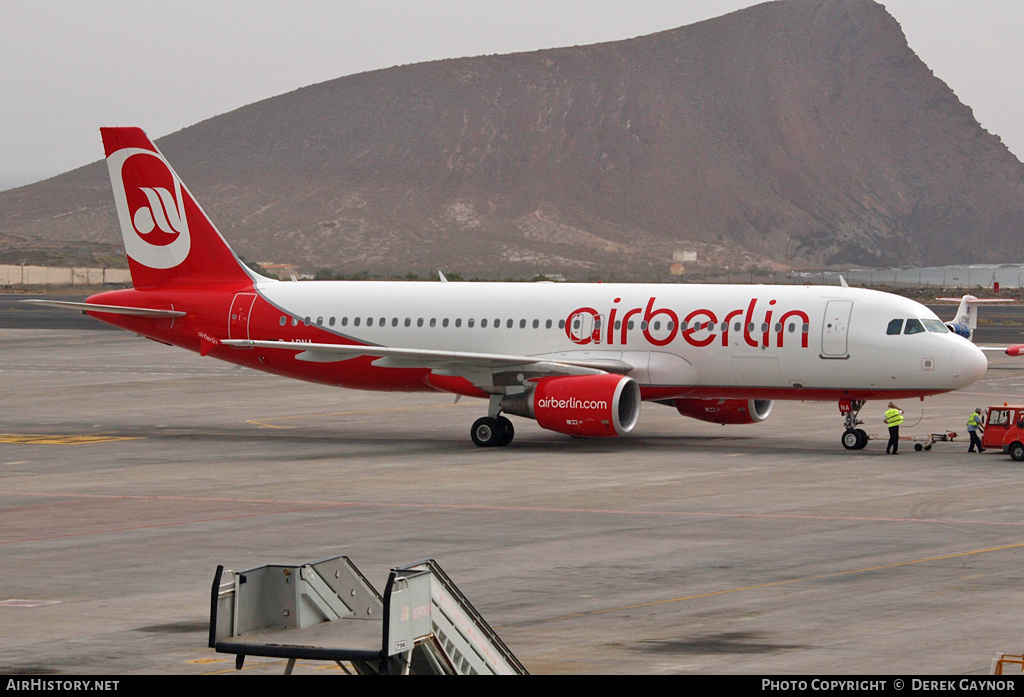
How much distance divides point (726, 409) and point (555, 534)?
1693cm

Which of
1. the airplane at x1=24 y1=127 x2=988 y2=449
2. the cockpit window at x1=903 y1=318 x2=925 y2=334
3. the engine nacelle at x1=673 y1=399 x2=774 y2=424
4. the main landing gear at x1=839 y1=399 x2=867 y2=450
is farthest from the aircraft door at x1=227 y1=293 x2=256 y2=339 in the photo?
the cockpit window at x1=903 y1=318 x2=925 y2=334

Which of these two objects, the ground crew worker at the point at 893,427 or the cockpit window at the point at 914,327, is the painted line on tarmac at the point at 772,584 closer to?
the ground crew worker at the point at 893,427

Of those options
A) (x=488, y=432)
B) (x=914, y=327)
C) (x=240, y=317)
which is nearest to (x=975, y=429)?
(x=914, y=327)

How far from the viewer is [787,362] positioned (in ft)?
128

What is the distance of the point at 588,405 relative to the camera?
38.0m

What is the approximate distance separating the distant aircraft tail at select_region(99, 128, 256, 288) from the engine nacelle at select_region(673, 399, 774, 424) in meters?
14.3

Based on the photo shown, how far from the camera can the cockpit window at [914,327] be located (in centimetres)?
3856

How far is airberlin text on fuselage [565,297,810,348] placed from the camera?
3931 cm

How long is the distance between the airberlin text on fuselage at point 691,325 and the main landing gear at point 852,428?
236cm

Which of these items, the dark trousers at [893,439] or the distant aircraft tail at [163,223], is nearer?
the dark trousers at [893,439]

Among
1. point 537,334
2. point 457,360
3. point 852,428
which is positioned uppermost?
point 537,334

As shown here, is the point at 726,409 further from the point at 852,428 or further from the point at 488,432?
the point at 488,432

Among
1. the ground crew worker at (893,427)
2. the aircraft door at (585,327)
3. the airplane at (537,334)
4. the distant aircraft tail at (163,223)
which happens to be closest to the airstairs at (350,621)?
the airplane at (537,334)

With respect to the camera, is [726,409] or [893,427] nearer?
[893,427]
